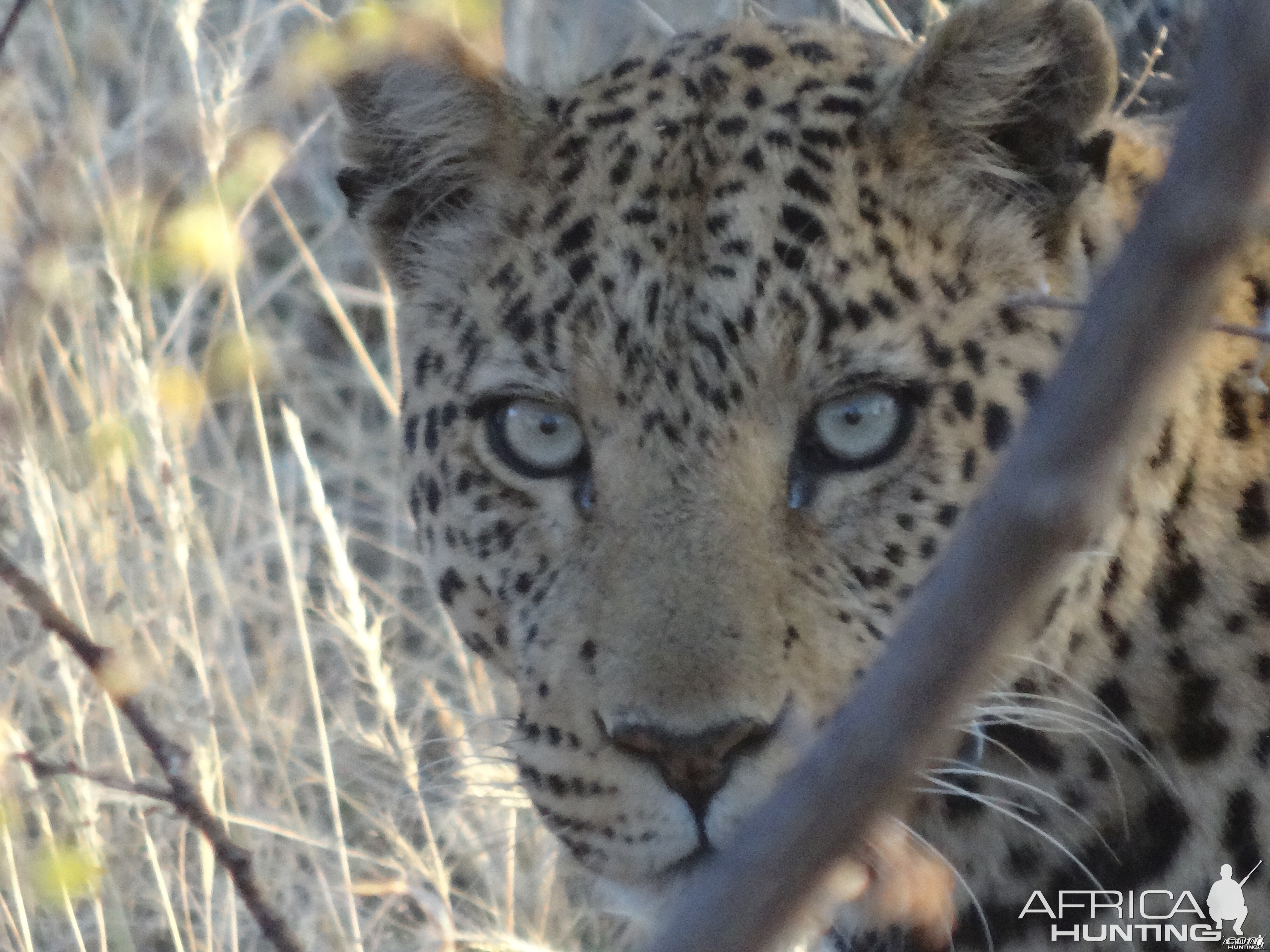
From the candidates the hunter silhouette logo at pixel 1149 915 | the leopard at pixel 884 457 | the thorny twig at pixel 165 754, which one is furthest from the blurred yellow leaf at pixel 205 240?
the hunter silhouette logo at pixel 1149 915

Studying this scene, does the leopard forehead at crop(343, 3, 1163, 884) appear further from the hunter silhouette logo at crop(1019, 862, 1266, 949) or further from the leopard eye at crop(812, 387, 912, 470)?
the hunter silhouette logo at crop(1019, 862, 1266, 949)

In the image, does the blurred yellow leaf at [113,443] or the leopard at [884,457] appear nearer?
the leopard at [884,457]

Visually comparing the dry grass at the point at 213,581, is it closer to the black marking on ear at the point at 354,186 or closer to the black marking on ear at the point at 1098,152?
the black marking on ear at the point at 354,186

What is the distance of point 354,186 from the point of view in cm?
313

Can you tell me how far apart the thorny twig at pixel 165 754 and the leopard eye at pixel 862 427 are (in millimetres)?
1127

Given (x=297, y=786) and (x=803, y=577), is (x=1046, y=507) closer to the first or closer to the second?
(x=803, y=577)

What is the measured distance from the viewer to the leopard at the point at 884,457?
2340 millimetres

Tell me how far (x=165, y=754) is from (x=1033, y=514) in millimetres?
1860

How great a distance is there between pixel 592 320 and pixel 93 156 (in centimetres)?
401

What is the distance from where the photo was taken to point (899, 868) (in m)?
2.37

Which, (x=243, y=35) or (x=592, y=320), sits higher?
(x=243, y=35)

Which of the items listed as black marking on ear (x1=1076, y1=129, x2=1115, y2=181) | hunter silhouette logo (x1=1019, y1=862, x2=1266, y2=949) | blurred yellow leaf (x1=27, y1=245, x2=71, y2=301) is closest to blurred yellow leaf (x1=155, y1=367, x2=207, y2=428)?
blurred yellow leaf (x1=27, y1=245, x2=71, y2=301)

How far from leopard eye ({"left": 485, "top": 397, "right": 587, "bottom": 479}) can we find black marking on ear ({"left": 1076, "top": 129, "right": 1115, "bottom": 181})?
970 mm

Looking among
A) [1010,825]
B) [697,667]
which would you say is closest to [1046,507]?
[697,667]
